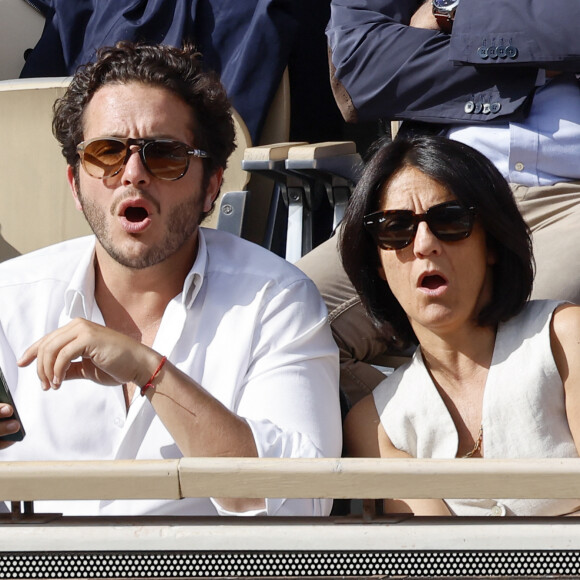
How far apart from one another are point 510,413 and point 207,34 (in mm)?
1823

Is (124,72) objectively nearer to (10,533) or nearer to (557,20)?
(557,20)

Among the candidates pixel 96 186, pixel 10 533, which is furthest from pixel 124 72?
pixel 10 533

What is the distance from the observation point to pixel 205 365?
5.54 ft

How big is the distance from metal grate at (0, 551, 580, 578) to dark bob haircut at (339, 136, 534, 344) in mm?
719

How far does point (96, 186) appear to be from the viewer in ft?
5.89

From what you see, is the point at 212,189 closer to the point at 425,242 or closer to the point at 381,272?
the point at 381,272

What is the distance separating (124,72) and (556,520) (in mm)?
1226

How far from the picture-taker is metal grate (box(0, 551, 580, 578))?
988 millimetres

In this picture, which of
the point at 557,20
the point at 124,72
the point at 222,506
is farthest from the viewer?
the point at 557,20

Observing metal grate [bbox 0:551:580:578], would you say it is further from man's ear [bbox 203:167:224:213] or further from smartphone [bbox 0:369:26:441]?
man's ear [bbox 203:167:224:213]

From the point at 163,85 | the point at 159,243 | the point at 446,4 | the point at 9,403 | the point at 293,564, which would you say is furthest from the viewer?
the point at 446,4

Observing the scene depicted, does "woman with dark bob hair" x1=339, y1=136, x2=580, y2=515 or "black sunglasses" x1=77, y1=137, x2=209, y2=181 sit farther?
"black sunglasses" x1=77, y1=137, x2=209, y2=181

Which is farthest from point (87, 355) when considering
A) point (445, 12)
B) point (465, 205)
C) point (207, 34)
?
→ point (207, 34)

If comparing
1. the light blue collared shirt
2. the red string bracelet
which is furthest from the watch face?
the red string bracelet
